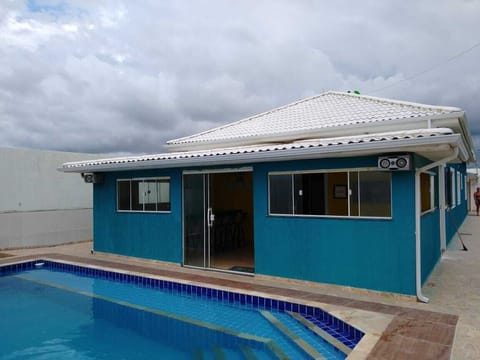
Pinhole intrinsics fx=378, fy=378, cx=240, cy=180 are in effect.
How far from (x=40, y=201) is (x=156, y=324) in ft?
31.5

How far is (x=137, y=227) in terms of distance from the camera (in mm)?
10898

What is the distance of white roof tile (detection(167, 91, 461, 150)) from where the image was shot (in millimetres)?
10102

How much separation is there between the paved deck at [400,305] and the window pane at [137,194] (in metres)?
1.57

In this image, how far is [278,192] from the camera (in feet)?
27.0

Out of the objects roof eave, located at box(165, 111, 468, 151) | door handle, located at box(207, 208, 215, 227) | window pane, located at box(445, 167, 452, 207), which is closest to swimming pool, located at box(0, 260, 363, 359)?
door handle, located at box(207, 208, 215, 227)

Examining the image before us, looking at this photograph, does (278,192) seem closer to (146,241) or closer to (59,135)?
(146,241)

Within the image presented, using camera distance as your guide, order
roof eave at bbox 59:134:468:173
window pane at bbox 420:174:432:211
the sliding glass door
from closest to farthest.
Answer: roof eave at bbox 59:134:468:173
window pane at bbox 420:174:432:211
the sliding glass door

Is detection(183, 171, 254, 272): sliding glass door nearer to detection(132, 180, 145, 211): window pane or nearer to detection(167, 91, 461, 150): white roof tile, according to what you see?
detection(132, 180, 145, 211): window pane

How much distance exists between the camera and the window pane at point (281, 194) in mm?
8031

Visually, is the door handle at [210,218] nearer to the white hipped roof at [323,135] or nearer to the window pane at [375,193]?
the white hipped roof at [323,135]

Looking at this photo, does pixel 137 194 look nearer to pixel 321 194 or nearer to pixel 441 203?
pixel 321 194

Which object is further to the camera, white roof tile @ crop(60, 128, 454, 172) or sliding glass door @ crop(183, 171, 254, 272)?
sliding glass door @ crop(183, 171, 254, 272)

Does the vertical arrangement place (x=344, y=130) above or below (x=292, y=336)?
above

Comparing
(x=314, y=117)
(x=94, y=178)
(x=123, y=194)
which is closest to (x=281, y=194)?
(x=314, y=117)
